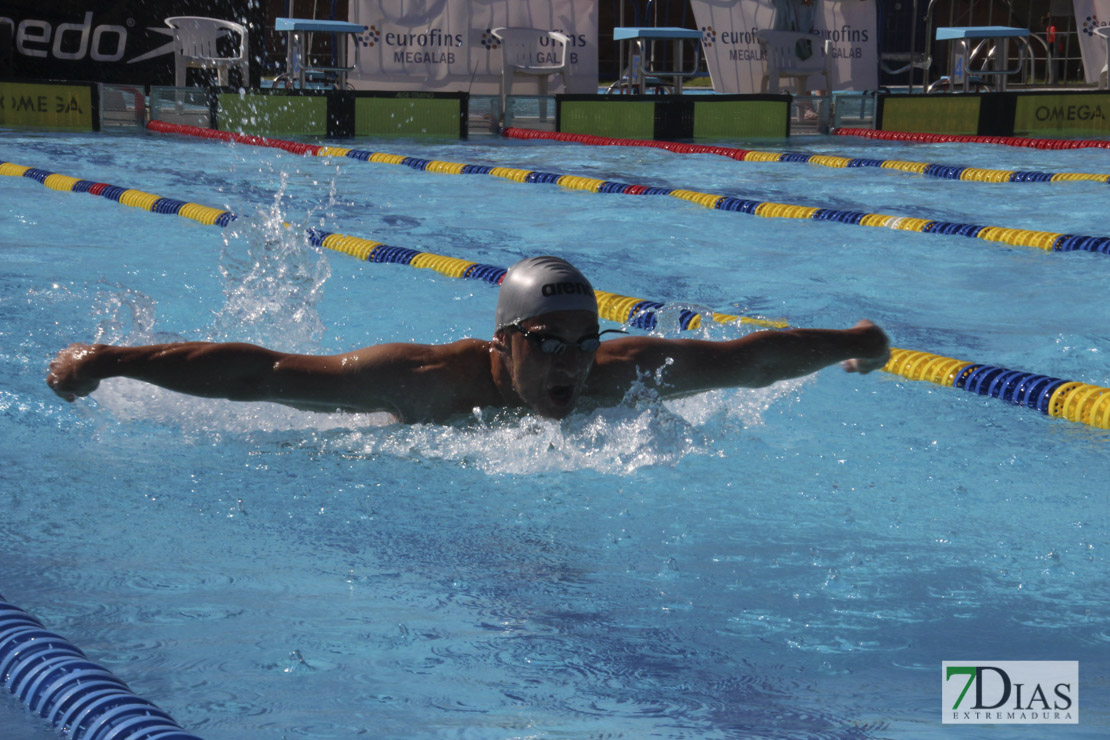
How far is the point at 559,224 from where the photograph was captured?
798 cm

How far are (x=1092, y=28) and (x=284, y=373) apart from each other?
15.0 m

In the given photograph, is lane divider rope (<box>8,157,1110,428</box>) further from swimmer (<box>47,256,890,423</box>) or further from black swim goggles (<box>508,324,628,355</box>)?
black swim goggles (<box>508,324,628,355</box>)

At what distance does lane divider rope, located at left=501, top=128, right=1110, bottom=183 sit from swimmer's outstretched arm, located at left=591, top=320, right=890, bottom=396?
670 centimetres

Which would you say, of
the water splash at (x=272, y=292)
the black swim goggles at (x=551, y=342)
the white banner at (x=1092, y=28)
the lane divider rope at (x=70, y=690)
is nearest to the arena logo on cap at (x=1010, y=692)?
Result: the black swim goggles at (x=551, y=342)

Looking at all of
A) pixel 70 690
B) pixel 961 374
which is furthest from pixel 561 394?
pixel 961 374

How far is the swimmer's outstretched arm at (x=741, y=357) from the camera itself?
11.1ft

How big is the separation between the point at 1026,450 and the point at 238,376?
2367mm

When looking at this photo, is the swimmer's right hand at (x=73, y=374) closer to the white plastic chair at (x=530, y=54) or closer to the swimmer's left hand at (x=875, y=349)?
the swimmer's left hand at (x=875, y=349)

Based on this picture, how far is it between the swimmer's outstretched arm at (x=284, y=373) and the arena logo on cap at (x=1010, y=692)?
149 cm

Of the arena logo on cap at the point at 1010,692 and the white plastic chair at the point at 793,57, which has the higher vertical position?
the white plastic chair at the point at 793,57

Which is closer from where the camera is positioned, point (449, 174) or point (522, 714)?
point (522, 714)

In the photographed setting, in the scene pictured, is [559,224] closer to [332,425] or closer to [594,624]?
[332,425]

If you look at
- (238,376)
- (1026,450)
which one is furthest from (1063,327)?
(238,376)

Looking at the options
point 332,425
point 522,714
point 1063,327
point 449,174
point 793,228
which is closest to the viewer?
point 522,714
